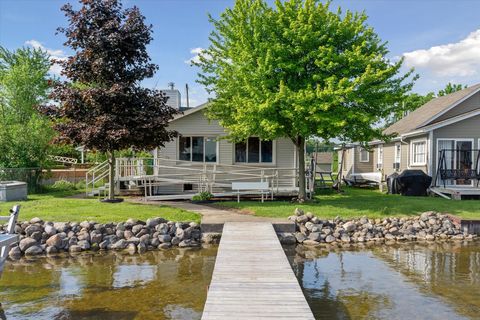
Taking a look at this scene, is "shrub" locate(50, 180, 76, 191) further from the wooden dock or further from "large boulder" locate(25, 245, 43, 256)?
the wooden dock

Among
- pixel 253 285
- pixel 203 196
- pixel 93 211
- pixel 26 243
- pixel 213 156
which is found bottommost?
pixel 26 243

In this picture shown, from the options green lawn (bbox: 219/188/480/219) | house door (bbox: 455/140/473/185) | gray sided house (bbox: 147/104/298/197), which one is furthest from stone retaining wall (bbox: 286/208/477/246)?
house door (bbox: 455/140/473/185)

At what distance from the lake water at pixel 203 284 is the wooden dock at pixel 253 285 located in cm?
70

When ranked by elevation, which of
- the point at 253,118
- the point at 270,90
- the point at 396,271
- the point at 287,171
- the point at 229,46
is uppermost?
the point at 229,46

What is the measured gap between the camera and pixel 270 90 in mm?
14789

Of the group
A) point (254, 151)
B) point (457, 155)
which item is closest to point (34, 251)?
point (254, 151)

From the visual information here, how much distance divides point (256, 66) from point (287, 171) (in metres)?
5.51

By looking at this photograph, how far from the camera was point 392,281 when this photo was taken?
8289 millimetres

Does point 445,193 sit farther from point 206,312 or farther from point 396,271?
point 206,312

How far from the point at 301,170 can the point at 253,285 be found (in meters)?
10.5

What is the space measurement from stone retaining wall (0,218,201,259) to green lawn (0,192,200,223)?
0.62 meters

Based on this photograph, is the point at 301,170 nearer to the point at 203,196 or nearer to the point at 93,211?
the point at 203,196

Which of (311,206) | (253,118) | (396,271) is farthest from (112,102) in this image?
(396,271)

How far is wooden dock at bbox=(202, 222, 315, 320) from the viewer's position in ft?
16.9
